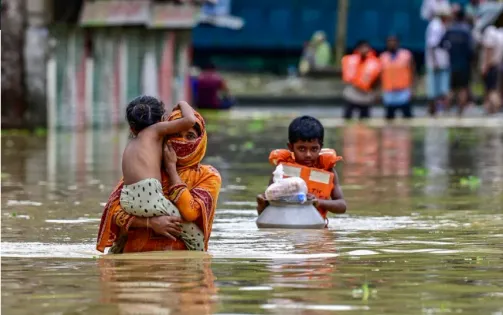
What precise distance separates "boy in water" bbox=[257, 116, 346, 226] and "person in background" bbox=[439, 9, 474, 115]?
24.9 meters

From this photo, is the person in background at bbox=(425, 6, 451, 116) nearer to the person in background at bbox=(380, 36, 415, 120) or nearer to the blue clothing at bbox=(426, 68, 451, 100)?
the blue clothing at bbox=(426, 68, 451, 100)

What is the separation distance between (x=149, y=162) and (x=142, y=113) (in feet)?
0.95

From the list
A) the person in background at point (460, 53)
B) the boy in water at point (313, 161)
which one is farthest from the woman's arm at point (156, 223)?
the person in background at point (460, 53)

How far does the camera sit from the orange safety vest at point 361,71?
119ft

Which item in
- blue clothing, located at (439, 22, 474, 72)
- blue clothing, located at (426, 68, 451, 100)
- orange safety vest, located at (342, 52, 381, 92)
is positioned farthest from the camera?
blue clothing, located at (426, 68, 451, 100)

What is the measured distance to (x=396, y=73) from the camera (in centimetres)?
3662

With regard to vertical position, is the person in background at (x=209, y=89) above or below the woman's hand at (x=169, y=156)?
below

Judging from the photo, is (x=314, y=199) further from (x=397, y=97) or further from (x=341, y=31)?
(x=341, y=31)

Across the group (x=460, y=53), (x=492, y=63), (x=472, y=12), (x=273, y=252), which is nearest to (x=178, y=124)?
(x=273, y=252)

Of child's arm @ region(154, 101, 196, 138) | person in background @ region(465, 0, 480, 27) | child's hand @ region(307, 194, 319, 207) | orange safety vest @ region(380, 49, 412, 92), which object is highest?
child's arm @ region(154, 101, 196, 138)

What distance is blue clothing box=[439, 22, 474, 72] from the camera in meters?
36.9

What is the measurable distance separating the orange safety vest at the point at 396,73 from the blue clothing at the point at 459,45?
1.00m

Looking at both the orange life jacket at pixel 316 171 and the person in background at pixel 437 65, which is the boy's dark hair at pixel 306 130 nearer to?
the orange life jacket at pixel 316 171

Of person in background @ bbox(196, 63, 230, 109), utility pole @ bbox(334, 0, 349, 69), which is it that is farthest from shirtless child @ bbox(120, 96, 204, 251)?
utility pole @ bbox(334, 0, 349, 69)
